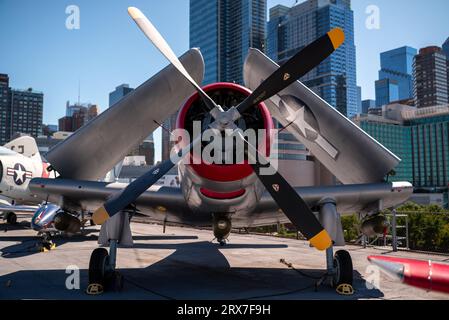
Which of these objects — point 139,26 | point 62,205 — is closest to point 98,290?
point 62,205

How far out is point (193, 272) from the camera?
33.4 feet

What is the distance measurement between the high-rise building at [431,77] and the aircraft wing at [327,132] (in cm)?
14513

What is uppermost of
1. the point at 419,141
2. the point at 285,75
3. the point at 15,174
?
the point at 419,141

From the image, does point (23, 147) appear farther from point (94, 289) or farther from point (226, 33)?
point (226, 33)

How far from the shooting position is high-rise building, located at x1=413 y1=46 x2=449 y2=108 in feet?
463

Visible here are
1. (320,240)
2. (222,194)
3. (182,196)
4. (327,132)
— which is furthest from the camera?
(327,132)

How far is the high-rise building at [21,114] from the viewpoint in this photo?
15494 centimetres

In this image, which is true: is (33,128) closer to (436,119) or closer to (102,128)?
(436,119)

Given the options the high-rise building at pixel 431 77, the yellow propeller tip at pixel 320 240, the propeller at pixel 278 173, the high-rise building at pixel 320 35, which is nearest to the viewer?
the yellow propeller tip at pixel 320 240

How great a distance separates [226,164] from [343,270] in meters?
3.15

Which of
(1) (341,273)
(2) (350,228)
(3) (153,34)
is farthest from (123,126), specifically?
(2) (350,228)

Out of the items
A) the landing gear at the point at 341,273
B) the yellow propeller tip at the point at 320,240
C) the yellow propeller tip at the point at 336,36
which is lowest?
the landing gear at the point at 341,273

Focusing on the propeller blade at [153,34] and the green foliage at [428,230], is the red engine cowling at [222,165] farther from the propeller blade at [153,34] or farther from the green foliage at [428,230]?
the green foliage at [428,230]

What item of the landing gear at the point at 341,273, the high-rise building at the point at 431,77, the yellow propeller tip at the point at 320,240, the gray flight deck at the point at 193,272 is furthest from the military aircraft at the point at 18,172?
the high-rise building at the point at 431,77
